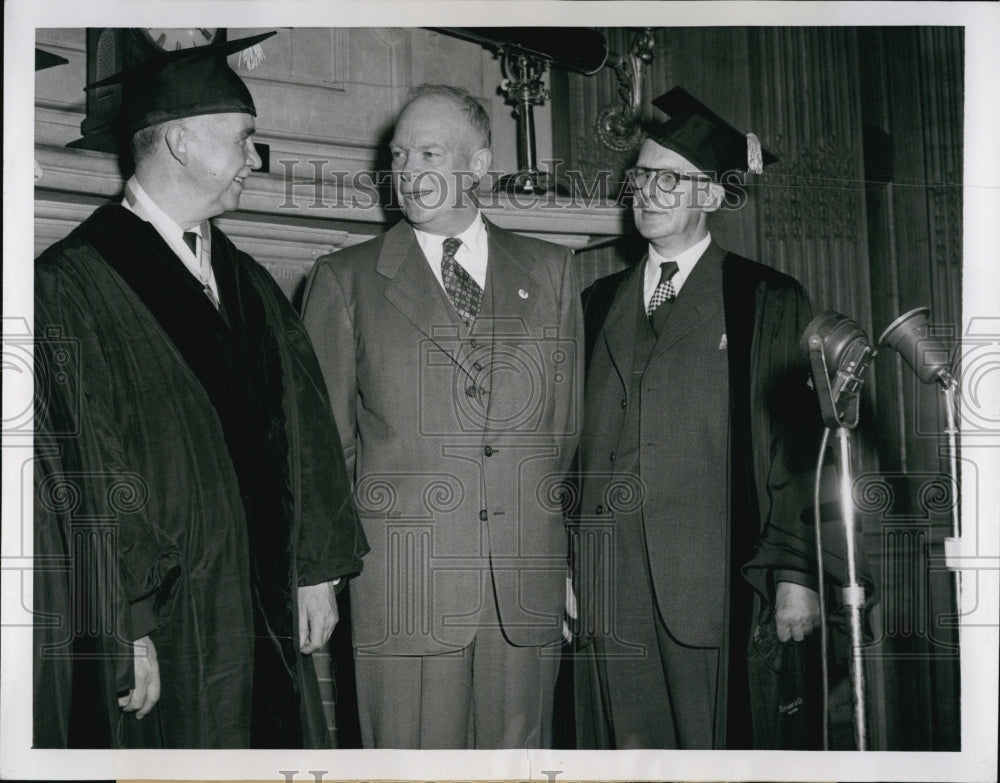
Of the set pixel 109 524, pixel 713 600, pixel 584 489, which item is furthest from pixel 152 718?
pixel 713 600

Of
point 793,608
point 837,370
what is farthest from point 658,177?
point 793,608

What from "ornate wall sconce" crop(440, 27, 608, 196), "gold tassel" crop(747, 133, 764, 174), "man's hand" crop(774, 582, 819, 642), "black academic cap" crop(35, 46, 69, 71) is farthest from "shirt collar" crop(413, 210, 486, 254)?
"man's hand" crop(774, 582, 819, 642)

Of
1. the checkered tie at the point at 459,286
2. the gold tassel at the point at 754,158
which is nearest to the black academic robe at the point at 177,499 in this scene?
the checkered tie at the point at 459,286

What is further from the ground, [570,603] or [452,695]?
[570,603]

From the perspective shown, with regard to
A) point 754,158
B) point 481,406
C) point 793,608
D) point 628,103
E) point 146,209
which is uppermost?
point 628,103

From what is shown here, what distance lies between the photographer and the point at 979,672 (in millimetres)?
Result: 2973

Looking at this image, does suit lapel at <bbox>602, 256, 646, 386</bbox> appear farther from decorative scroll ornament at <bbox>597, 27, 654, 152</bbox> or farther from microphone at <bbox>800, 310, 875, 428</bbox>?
microphone at <bbox>800, 310, 875, 428</bbox>

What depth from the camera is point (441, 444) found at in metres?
2.92

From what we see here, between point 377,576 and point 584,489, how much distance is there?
0.58m

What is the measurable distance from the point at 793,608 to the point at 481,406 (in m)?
0.96

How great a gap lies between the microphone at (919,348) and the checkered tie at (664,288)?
1.89 feet

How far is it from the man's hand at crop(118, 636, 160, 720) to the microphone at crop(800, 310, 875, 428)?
1.80 m

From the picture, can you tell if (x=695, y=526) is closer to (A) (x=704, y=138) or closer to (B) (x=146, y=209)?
(A) (x=704, y=138)

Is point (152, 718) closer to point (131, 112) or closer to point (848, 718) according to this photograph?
point (131, 112)
